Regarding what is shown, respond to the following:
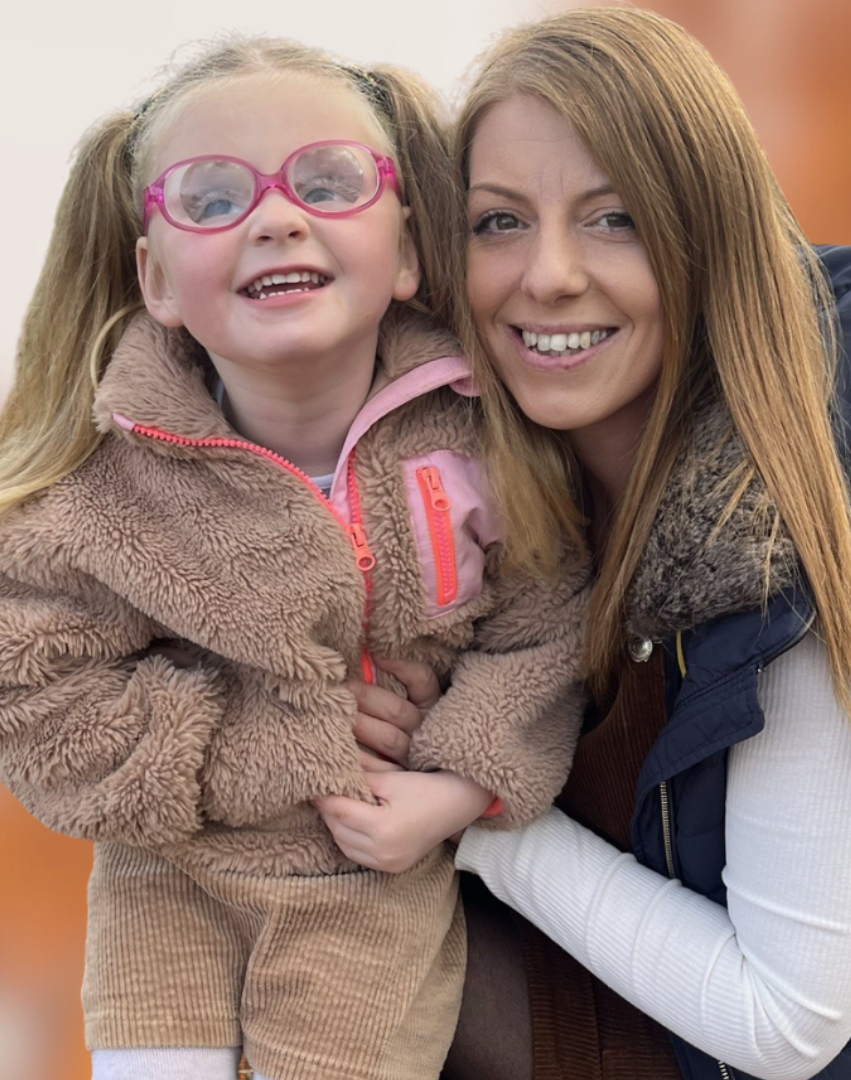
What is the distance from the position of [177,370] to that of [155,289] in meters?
0.11

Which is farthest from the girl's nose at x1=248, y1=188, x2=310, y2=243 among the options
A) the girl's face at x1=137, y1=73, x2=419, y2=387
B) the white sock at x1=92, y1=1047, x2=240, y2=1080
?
the white sock at x1=92, y1=1047, x2=240, y2=1080

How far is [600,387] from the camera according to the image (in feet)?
4.18

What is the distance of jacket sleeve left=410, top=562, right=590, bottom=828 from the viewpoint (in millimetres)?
1290

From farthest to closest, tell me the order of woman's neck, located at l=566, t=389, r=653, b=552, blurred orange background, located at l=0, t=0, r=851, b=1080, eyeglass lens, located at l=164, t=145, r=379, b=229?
1. blurred orange background, located at l=0, t=0, r=851, b=1080
2. woman's neck, located at l=566, t=389, r=653, b=552
3. eyeglass lens, located at l=164, t=145, r=379, b=229

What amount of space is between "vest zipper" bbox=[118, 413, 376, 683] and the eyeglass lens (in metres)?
0.23

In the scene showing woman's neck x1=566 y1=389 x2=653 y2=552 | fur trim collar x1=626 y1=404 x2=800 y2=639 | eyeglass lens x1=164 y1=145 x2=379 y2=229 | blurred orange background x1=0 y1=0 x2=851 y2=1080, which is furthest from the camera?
blurred orange background x1=0 y1=0 x2=851 y2=1080

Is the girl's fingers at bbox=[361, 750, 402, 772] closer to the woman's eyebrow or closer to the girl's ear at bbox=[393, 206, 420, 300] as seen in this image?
the girl's ear at bbox=[393, 206, 420, 300]

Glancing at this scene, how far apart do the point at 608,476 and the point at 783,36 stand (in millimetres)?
1357

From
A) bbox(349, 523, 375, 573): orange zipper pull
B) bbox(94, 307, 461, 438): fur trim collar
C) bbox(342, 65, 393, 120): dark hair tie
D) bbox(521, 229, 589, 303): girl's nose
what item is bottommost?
bbox(349, 523, 375, 573): orange zipper pull

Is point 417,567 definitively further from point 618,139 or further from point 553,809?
point 618,139

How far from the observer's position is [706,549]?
3.66ft

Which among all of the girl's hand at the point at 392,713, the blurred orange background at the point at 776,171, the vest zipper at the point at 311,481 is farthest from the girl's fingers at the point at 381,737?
the blurred orange background at the point at 776,171

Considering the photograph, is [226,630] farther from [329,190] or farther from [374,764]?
[329,190]

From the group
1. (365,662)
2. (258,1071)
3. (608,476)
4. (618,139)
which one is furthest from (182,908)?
(618,139)
